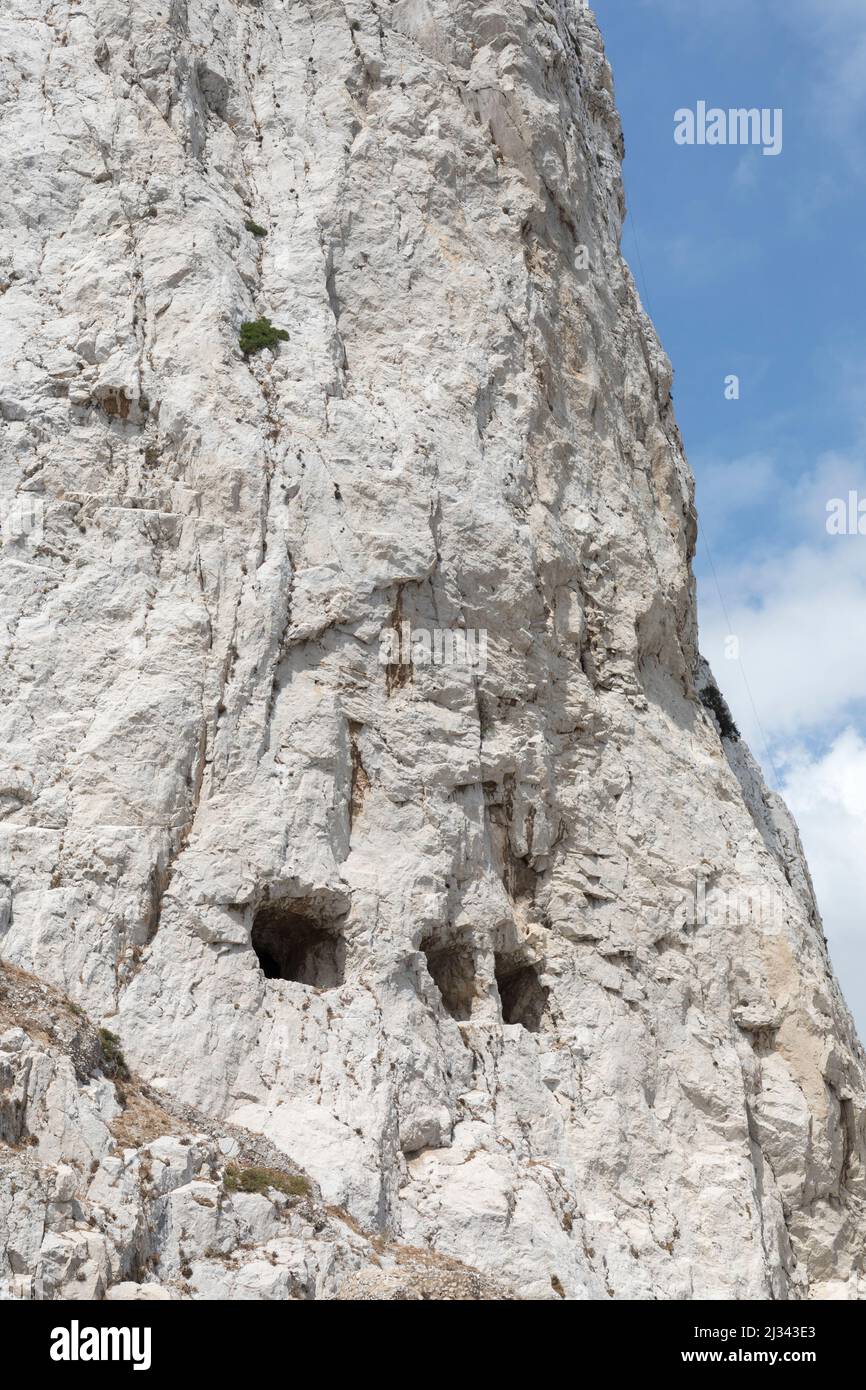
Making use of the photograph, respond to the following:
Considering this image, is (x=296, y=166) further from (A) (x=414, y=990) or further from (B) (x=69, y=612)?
(A) (x=414, y=990)

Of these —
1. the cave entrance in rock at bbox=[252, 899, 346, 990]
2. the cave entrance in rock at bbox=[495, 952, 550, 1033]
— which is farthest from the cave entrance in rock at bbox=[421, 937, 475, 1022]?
the cave entrance in rock at bbox=[252, 899, 346, 990]

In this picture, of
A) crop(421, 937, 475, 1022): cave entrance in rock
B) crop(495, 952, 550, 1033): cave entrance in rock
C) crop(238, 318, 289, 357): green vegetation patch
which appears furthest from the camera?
crop(238, 318, 289, 357): green vegetation patch

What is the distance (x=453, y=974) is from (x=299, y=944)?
2.62 m

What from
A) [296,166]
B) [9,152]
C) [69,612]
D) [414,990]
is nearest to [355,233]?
[296,166]

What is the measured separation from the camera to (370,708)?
885 inches

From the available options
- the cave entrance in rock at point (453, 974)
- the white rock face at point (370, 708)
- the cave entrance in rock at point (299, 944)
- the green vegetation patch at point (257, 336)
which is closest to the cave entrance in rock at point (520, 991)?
the white rock face at point (370, 708)

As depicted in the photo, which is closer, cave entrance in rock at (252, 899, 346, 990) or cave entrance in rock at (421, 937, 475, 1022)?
cave entrance in rock at (252, 899, 346, 990)

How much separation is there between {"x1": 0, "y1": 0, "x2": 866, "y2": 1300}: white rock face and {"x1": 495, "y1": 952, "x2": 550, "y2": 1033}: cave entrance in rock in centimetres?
8

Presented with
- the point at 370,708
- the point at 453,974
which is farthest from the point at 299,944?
the point at 370,708

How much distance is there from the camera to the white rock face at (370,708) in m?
18.9

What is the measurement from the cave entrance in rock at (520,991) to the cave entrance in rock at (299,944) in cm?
334

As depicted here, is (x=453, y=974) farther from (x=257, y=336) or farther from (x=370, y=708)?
(x=257, y=336)

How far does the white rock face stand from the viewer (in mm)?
18906

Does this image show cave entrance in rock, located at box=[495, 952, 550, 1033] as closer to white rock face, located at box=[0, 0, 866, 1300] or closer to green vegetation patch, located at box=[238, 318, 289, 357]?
white rock face, located at box=[0, 0, 866, 1300]
